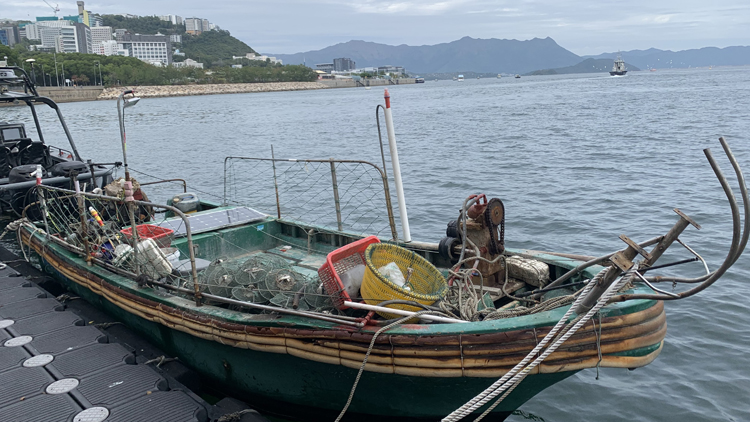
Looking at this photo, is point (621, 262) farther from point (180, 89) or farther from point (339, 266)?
point (180, 89)

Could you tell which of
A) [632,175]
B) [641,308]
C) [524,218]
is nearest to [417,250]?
[641,308]

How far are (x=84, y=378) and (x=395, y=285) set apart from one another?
9.84 ft

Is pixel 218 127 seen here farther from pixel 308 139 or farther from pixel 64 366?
pixel 64 366

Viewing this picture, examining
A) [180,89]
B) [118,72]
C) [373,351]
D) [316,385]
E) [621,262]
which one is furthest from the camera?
[180,89]

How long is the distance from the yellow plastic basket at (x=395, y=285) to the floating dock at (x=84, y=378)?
1.53 meters

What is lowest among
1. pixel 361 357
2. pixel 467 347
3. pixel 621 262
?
pixel 361 357

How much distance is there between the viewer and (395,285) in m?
4.56

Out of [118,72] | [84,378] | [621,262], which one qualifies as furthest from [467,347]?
[118,72]

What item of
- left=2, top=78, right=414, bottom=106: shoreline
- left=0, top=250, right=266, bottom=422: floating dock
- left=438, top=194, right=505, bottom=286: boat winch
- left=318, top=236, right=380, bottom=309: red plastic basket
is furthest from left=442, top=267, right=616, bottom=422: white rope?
left=2, top=78, right=414, bottom=106: shoreline

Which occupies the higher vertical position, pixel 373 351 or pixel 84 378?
pixel 373 351

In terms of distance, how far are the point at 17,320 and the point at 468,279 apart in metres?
5.18

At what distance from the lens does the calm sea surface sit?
22.3 ft

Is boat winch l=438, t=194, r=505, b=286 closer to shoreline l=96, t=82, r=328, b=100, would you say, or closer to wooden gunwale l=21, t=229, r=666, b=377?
wooden gunwale l=21, t=229, r=666, b=377

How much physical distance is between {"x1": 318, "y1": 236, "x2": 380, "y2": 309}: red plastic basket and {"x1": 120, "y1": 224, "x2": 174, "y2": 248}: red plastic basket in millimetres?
2641
